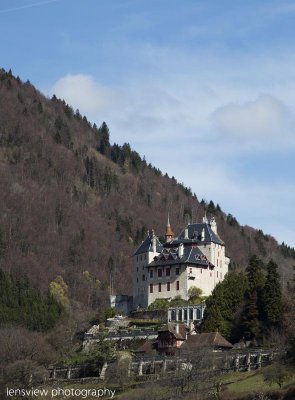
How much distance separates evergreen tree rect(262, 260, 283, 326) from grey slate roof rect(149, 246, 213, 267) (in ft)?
52.1

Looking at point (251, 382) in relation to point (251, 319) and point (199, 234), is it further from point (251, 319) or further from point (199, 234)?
point (199, 234)

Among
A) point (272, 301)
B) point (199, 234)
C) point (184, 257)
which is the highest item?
point (199, 234)

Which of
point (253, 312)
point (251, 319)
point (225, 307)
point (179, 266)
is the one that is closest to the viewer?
point (253, 312)

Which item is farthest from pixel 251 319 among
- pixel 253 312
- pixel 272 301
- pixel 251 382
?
pixel 251 382

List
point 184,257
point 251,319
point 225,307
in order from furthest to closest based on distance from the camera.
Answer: point 184,257 → point 225,307 → point 251,319

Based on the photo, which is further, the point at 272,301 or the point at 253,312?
the point at 253,312

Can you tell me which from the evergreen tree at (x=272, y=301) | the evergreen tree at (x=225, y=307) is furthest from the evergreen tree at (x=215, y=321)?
the evergreen tree at (x=272, y=301)

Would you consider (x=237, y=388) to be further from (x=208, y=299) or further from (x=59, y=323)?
(x=59, y=323)

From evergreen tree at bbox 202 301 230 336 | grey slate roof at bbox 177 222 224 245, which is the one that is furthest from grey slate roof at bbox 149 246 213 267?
evergreen tree at bbox 202 301 230 336

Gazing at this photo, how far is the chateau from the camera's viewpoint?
111 m

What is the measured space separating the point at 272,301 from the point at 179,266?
18308 mm

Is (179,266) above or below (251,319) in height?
above

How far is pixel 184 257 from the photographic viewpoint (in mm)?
111562

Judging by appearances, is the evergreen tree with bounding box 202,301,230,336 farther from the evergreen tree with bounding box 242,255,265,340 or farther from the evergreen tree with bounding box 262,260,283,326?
the evergreen tree with bounding box 262,260,283,326
